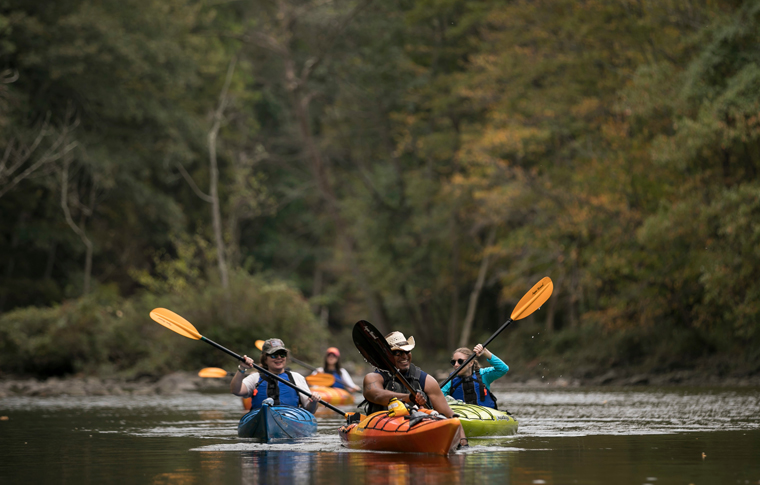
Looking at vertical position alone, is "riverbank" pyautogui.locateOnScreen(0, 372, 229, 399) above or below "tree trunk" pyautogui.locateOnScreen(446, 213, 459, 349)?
below

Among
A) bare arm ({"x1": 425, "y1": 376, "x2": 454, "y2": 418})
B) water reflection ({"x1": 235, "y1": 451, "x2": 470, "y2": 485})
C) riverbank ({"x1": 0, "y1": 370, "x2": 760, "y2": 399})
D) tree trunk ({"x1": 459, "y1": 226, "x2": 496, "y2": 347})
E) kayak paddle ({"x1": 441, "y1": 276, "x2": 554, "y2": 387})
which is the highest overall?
tree trunk ({"x1": 459, "y1": 226, "x2": 496, "y2": 347})

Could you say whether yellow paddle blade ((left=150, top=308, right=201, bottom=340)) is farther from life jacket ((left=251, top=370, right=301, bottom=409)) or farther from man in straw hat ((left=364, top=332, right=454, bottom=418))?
man in straw hat ((left=364, top=332, right=454, bottom=418))

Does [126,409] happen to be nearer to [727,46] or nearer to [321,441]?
[321,441]

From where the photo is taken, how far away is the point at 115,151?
32125 millimetres

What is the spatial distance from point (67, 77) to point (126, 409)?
14669mm

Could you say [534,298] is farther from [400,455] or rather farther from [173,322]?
[173,322]

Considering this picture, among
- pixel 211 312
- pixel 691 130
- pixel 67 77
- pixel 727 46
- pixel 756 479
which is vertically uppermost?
pixel 67 77

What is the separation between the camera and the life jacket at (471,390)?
37.8ft

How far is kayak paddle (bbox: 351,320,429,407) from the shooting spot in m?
9.55

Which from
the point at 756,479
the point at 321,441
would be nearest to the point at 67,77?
the point at 321,441

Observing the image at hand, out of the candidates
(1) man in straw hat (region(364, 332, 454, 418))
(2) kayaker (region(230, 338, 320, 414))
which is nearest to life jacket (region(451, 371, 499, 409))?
(2) kayaker (region(230, 338, 320, 414))

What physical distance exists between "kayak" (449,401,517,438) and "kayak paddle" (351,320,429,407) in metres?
1.28

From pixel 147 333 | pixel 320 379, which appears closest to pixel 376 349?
pixel 320 379

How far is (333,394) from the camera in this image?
16938 millimetres
